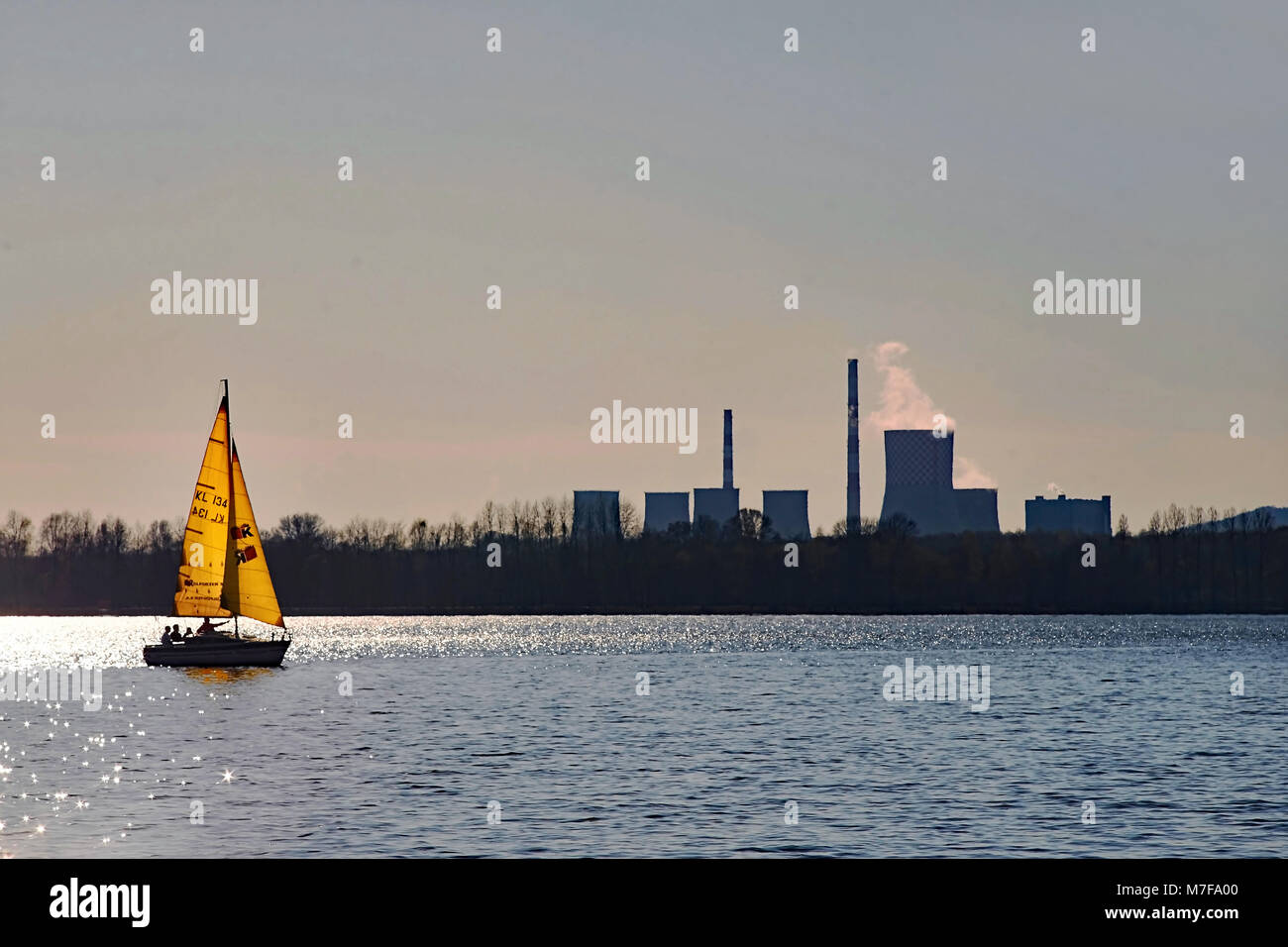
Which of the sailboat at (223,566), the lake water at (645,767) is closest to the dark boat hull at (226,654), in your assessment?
the sailboat at (223,566)

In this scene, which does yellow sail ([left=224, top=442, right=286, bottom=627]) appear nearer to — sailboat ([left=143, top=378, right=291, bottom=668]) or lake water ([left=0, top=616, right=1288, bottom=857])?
sailboat ([left=143, top=378, right=291, bottom=668])

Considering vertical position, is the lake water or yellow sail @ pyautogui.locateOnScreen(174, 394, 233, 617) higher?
yellow sail @ pyautogui.locateOnScreen(174, 394, 233, 617)

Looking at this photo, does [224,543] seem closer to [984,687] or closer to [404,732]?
[404,732]

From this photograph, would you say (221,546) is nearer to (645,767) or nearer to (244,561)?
(244,561)

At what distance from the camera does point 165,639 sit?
110188 mm

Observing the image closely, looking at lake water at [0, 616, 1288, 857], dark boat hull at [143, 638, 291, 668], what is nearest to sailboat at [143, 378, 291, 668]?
dark boat hull at [143, 638, 291, 668]

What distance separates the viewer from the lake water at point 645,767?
38.7m

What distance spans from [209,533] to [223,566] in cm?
234

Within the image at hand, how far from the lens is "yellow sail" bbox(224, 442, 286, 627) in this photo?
103375 mm

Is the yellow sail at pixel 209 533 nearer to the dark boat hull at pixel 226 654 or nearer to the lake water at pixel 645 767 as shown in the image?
the dark boat hull at pixel 226 654

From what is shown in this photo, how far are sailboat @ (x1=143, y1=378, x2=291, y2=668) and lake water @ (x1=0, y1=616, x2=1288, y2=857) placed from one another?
301 centimetres

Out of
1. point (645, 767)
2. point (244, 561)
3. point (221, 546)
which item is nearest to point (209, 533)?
point (221, 546)
